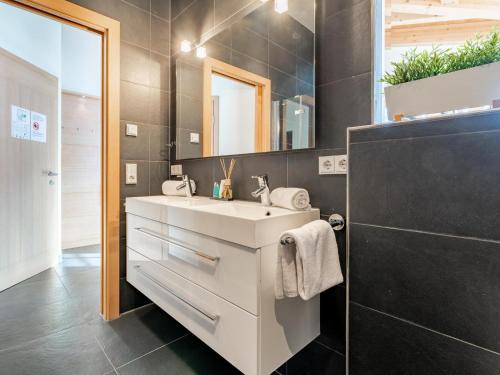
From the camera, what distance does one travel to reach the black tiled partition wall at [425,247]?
2.45ft

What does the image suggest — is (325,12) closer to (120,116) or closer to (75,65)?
(120,116)

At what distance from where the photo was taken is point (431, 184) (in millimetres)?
846

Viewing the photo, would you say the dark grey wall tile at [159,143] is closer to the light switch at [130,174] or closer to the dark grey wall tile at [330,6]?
the light switch at [130,174]

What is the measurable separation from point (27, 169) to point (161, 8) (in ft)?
6.36

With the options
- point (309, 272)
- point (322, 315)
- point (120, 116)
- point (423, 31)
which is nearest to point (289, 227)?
point (309, 272)

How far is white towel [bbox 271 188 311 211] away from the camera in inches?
44.3

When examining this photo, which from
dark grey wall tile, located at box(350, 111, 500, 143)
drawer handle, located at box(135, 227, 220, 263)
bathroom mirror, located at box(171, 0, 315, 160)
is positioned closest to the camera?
dark grey wall tile, located at box(350, 111, 500, 143)

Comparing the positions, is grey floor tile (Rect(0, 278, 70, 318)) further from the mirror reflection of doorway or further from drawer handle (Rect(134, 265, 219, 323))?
drawer handle (Rect(134, 265, 219, 323))

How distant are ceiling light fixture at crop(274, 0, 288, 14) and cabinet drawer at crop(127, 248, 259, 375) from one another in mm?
1424

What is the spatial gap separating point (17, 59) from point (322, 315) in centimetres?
317

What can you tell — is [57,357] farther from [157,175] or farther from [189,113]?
[189,113]

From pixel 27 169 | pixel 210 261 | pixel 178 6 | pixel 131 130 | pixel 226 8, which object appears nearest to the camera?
pixel 210 261

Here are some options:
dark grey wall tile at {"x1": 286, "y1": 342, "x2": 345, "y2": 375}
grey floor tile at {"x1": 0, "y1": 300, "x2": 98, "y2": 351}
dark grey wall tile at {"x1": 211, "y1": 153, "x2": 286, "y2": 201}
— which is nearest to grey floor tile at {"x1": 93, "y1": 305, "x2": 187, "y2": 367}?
grey floor tile at {"x1": 0, "y1": 300, "x2": 98, "y2": 351}

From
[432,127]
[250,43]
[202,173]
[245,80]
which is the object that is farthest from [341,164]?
[202,173]
